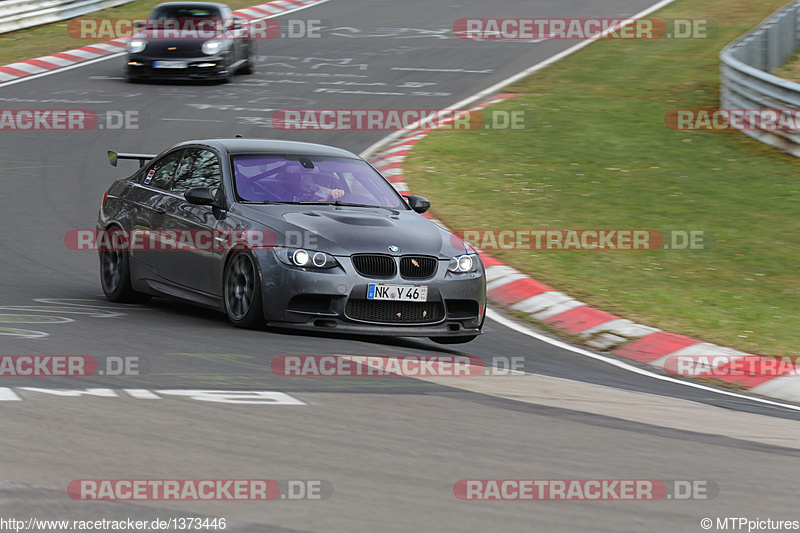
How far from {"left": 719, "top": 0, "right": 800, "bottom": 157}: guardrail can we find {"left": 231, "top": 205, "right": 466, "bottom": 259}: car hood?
10361 millimetres

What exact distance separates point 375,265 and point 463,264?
0.74 m

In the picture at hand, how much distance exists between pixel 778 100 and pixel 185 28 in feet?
37.3

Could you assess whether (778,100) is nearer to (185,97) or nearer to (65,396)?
(185,97)

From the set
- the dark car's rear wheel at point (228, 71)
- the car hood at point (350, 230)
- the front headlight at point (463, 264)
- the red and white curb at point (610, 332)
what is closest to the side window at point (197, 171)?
the car hood at point (350, 230)

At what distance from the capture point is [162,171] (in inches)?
400

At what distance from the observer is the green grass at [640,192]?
35.5 feet

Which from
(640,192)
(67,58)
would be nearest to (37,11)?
(67,58)

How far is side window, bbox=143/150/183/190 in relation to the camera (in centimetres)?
1006

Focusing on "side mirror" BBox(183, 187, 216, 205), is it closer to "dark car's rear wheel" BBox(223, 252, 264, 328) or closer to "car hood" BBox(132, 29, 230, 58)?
"dark car's rear wheel" BBox(223, 252, 264, 328)

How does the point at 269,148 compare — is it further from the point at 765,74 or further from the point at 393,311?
the point at 765,74

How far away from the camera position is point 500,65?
26.1 meters

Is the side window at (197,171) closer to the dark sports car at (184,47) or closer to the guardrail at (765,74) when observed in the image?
the guardrail at (765,74)

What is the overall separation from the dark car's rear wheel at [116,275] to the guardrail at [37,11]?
20095 mm

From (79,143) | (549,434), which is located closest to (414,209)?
(549,434)
